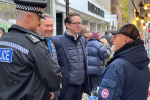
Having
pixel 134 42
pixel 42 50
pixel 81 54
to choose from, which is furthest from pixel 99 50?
pixel 42 50

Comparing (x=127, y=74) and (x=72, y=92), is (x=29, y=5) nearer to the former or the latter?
(x=127, y=74)

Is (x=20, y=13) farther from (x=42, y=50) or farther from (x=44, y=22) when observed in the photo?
(x=44, y=22)

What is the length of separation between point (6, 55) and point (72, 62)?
204cm

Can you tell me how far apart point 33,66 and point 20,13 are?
0.57 meters

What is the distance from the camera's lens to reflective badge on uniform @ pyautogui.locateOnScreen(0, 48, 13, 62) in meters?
1.86

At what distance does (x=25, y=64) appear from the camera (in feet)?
6.13

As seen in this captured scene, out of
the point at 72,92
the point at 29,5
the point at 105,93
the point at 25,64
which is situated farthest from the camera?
the point at 72,92

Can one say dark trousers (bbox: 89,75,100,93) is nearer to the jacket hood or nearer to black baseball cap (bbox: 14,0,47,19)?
the jacket hood

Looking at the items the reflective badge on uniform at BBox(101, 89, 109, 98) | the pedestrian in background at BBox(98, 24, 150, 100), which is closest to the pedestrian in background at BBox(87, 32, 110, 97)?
the pedestrian in background at BBox(98, 24, 150, 100)

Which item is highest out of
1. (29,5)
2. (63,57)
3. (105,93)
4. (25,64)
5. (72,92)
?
(29,5)

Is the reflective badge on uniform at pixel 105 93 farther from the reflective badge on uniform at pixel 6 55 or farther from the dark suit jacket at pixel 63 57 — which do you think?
the dark suit jacket at pixel 63 57

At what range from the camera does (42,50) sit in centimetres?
193

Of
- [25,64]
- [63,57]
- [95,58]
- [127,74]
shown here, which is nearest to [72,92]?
[63,57]

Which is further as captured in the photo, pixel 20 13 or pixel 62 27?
pixel 62 27
